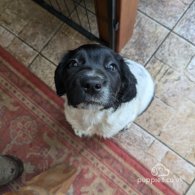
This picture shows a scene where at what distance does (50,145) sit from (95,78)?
2.53 feet

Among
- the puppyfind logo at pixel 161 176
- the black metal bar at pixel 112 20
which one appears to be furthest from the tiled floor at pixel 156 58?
the black metal bar at pixel 112 20

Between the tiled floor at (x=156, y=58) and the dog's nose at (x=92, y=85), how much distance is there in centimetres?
70

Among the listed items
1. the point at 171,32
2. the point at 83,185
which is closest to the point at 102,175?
the point at 83,185

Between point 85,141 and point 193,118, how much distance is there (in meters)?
0.57

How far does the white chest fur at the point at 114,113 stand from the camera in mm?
1549

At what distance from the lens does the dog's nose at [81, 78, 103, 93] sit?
1.25m

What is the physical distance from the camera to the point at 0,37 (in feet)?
7.00

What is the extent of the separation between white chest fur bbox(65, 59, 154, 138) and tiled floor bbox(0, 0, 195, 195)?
0.79ft

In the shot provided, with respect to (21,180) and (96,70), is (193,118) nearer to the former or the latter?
(96,70)

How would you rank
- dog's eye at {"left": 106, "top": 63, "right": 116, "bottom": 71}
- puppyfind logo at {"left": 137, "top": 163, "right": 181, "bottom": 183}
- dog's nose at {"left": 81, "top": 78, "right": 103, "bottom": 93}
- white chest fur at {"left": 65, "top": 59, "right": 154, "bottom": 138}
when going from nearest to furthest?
dog's nose at {"left": 81, "top": 78, "right": 103, "bottom": 93} < dog's eye at {"left": 106, "top": 63, "right": 116, "bottom": 71} < white chest fur at {"left": 65, "top": 59, "right": 154, "bottom": 138} < puppyfind logo at {"left": 137, "top": 163, "right": 181, "bottom": 183}

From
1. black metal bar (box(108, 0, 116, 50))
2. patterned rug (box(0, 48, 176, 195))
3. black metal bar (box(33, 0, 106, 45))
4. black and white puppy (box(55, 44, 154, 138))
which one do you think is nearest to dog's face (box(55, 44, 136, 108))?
black and white puppy (box(55, 44, 154, 138))

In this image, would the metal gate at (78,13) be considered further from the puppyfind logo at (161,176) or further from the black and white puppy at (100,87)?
the puppyfind logo at (161,176)

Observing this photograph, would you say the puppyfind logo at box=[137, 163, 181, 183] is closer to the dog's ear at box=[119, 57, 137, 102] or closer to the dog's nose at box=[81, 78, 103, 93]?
the dog's ear at box=[119, 57, 137, 102]

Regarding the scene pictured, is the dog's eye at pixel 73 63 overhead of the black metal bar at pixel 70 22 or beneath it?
overhead
